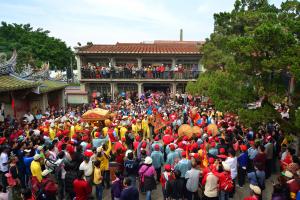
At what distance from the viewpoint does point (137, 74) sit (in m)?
25.8

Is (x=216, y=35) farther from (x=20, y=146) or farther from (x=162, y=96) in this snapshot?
(x=20, y=146)

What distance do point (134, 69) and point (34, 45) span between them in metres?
19.3

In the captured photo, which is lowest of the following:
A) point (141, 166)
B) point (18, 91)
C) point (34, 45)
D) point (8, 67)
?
point (141, 166)

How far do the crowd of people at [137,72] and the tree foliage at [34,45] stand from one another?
492 inches

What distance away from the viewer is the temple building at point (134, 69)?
84.3 feet

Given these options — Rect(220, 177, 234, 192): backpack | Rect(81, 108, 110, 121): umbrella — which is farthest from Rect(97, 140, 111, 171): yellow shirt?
Rect(81, 108, 110, 121): umbrella

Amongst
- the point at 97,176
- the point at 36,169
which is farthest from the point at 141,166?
the point at 36,169

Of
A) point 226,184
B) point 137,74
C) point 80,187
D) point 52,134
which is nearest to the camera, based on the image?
point 80,187

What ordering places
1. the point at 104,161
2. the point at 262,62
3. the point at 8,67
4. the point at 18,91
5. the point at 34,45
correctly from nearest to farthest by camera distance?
the point at 262,62, the point at 104,161, the point at 8,67, the point at 18,91, the point at 34,45

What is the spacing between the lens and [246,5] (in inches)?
533

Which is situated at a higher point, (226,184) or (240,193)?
(226,184)

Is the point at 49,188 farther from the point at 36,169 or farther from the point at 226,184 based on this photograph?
the point at 226,184

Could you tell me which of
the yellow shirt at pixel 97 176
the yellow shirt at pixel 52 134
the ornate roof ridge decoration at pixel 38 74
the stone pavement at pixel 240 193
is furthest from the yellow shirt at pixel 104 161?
the ornate roof ridge decoration at pixel 38 74

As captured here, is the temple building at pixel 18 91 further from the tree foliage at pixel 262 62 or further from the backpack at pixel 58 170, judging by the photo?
the tree foliage at pixel 262 62
